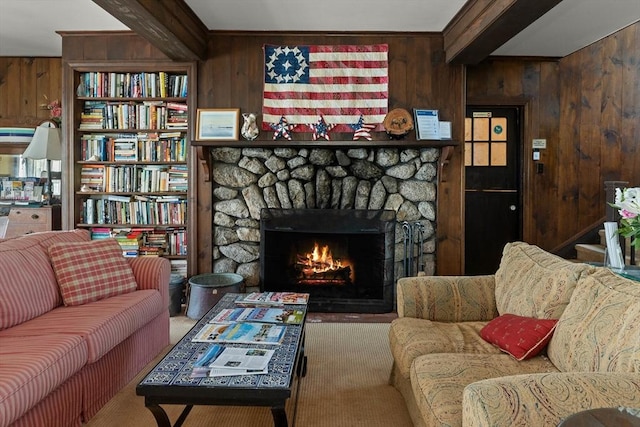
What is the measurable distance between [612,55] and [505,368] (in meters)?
4.84

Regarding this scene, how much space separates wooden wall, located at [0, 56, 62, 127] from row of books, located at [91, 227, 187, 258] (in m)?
1.72

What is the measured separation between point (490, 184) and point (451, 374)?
3880mm

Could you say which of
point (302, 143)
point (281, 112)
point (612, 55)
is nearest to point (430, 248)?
point (302, 143)

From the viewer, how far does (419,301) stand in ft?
8.05

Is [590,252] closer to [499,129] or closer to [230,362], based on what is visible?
[499,129]

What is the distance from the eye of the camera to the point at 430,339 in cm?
204

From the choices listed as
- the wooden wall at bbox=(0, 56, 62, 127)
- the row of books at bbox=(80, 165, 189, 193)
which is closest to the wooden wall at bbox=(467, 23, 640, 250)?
the row of books at bbox=(80, 165, 189, 193)

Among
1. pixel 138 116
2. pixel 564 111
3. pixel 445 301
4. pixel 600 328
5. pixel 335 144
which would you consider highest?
pixel 564 111

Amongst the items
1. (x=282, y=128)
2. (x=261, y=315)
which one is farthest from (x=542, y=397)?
(x=282, y=128)

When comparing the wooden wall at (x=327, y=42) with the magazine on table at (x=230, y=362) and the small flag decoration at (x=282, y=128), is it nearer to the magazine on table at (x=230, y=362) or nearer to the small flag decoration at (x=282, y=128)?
the small flag decoration at (x=282, y=128)

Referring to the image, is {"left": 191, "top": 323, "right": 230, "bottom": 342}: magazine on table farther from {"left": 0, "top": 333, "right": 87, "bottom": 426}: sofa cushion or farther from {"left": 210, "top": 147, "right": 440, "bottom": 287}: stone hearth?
{"left": 210, "top": 147, "right": 440, "bottom": 287}: stone hearth

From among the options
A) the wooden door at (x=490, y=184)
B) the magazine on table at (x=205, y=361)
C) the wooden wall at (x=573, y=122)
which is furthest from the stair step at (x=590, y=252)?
the magazine on table at (x=205, y=361)

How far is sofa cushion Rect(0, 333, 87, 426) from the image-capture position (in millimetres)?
1571

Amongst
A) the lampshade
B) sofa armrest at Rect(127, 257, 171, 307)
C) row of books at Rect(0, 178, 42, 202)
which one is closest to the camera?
sofa armrest at Rect(127, 257, 171, 307)
